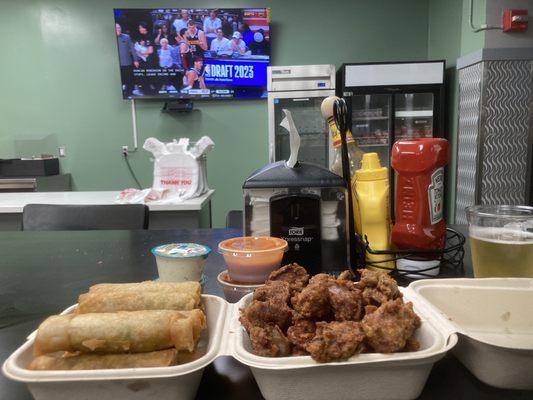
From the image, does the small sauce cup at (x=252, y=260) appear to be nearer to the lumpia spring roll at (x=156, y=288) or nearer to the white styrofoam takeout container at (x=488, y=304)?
the lumpia spring roll at (x=156, y=288)

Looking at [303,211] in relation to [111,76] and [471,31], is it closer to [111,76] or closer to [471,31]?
[471,31]

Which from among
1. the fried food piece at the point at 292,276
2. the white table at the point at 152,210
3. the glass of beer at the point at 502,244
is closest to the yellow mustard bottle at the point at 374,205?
the glass of beer at the point at 502,244

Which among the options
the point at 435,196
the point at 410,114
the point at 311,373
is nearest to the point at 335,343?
the point at 311,373

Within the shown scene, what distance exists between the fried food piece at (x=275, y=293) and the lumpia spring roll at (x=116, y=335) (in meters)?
0.11

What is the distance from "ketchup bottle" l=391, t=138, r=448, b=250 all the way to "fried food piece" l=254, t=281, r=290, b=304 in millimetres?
409

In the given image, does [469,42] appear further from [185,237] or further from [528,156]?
[185,237]

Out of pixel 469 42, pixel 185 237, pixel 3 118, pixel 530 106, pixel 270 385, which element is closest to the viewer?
pixel 270 385

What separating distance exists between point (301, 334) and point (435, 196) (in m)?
0.51

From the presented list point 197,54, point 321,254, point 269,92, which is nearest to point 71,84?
point 197,54

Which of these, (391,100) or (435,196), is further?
(391,100)

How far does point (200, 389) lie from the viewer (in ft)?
1.73

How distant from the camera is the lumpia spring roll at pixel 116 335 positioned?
51 centimetres

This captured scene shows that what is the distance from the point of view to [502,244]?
2.52 feet

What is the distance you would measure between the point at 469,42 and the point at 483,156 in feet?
3.06
